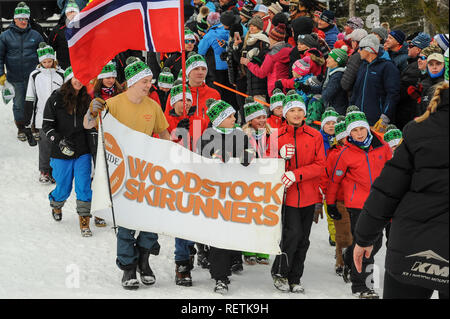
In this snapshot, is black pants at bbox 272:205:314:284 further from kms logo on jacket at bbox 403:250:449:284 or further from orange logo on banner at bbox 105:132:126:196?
kms logo on jacket at bbox 403:250:449:284

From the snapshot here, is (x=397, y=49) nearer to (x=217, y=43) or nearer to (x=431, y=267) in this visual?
(x=217, y=43)

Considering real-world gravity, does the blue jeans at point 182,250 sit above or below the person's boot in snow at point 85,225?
above

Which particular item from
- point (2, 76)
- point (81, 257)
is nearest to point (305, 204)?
point (81, 257)

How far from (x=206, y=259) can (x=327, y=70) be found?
12.9 ft

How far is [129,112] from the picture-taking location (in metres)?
6.83

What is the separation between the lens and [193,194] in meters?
6.63

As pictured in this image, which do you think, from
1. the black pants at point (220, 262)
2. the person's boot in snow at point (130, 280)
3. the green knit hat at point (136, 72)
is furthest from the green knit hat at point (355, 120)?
the person's boot in snow at point (130, 280)

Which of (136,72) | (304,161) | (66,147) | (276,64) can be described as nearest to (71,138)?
(66,147)

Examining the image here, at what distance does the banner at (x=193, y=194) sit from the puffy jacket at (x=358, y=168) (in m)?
0.86

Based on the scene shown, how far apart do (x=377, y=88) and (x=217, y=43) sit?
4026 millimetres

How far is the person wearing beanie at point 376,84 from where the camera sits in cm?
943

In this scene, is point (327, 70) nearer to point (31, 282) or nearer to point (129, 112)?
point (129, 112)

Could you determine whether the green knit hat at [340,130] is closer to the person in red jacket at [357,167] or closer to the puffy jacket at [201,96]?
the person in red jacket at [357,167]

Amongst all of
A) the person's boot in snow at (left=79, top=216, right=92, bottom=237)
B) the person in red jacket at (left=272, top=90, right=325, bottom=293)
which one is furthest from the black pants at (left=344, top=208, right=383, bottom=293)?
the person's boot in snow at (left=79, top=216, right=92, bottom=237)
